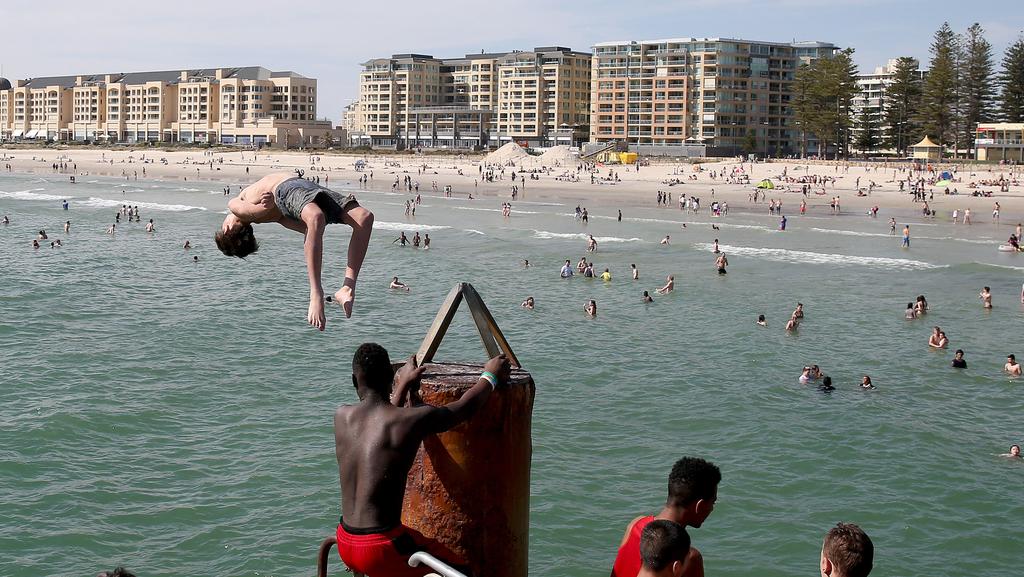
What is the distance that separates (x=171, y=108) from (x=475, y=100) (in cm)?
5074

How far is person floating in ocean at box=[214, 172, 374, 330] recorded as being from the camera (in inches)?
173

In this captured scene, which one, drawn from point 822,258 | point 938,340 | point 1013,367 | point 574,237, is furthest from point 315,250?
point 574,237

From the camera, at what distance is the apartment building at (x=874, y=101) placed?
101062 millimetres

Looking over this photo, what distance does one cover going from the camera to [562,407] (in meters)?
19.0

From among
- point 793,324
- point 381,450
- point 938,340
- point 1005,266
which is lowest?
point 938,340

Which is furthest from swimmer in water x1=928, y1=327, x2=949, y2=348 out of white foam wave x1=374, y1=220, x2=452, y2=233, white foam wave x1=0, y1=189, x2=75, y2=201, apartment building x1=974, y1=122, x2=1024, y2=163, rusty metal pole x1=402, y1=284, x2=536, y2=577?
apartment building x1=974, y1=122, x2=1024, y2=163

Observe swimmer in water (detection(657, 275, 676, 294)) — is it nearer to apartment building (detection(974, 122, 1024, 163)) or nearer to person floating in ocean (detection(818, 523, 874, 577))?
person floating in ocean (detection(818, 523, 874, 577))

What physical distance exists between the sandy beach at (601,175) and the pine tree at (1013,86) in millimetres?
14898

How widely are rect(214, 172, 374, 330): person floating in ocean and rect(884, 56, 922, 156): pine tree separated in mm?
97250

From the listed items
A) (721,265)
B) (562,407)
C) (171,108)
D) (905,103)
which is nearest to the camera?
(562,407)

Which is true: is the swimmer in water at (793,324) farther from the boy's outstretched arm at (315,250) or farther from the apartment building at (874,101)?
the apartment building at (874,101)

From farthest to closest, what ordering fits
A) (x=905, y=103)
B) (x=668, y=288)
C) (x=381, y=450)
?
(x=905, y=103), (x=668, y=288), (x=381, y=450)

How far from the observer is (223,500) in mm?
14172

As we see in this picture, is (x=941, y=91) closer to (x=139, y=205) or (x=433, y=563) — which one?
(x=139, y=205)
